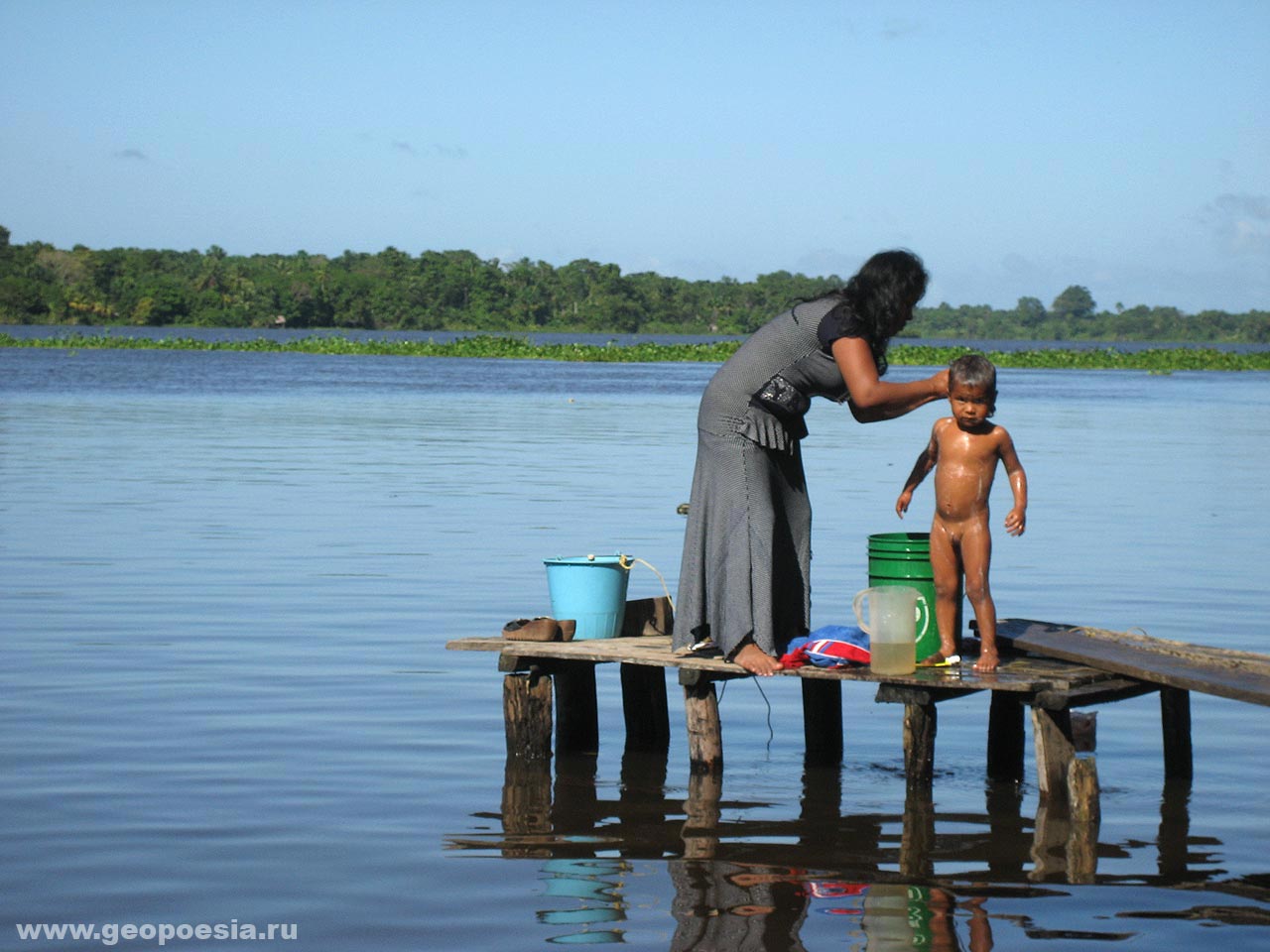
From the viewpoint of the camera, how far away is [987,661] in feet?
22.3

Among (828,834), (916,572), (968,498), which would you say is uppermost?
(968,498)

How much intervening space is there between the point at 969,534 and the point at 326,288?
453 feet

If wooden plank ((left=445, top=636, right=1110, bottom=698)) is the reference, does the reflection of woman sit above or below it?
above

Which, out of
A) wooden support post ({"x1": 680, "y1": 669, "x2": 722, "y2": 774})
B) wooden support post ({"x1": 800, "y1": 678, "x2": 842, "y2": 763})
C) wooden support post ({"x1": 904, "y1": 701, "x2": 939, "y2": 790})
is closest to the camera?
wooden support post ({"x1": 904, "y1": 701, "x2": 939, "y2": 790})

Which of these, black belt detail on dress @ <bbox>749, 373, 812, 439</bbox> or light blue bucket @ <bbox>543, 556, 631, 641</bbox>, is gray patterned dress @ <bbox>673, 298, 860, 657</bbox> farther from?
light blue bucket @ <bbox>543, 556, 631, 641</bbox>

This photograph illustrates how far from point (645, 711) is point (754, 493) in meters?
1.69

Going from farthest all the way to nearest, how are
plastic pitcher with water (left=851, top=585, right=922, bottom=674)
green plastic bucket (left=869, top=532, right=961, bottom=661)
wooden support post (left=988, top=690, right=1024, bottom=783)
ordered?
wooden support post (left=988, top=690, right=1024, bottom=783), green plastic bucket (left=869, top=532, right=961, bottom=661), plastic pitcher with water (left=851, top=585, right=922, bottom=674)

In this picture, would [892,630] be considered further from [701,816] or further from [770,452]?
[701,816]

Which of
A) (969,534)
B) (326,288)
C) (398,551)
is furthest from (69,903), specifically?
(326,288)

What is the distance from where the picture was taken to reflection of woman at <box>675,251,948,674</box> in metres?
6.93

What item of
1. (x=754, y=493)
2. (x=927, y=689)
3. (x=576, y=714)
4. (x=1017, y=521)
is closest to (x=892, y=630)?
(x=927, y=689)

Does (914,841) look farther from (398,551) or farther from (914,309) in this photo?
(398,551)

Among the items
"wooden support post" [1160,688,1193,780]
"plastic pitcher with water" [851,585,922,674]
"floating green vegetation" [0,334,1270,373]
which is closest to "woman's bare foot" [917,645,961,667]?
"plastic pitcher with water" [851,585,922,674]

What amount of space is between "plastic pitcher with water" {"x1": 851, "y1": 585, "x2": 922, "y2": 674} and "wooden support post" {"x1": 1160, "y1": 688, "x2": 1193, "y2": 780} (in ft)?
5.53
